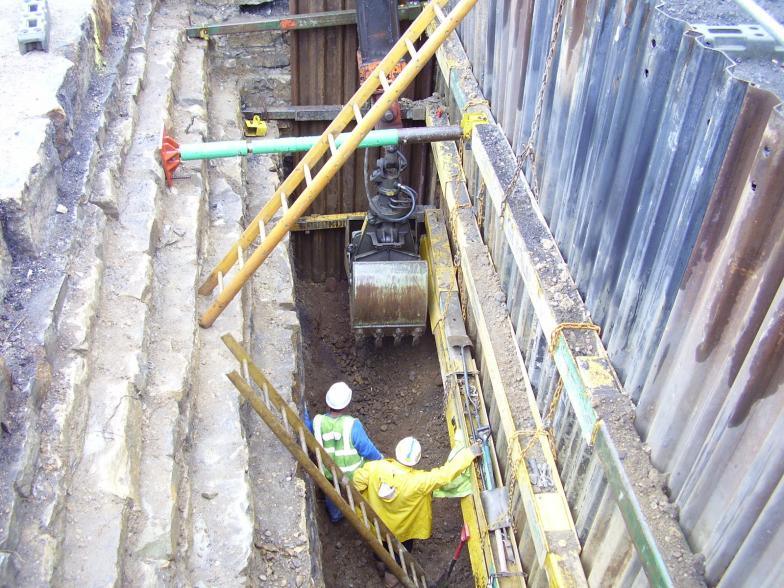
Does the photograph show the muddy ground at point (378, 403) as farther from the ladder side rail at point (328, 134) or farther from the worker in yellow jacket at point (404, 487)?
the ladder side rail at point (328, 134)

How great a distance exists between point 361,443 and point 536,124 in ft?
9.22

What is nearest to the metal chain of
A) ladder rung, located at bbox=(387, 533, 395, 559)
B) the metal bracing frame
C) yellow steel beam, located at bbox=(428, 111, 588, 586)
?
the metal bracing frame

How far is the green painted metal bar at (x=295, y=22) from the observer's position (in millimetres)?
7715

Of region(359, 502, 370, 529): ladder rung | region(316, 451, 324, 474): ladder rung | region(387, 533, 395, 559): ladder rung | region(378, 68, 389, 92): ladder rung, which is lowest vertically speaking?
region(387, 533, 395, 559): ladder rung

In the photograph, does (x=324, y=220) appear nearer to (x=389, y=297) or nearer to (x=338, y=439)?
(x=389, y=297)

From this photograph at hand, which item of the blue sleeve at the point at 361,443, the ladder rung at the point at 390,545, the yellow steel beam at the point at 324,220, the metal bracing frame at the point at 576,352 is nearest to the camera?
the metal bracing frame at the point at 576,352

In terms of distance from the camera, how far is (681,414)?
8.95 feet

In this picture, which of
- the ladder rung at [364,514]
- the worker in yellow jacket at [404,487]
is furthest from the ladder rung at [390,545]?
the ladder rung at [364,514]

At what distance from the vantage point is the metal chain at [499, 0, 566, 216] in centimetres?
375

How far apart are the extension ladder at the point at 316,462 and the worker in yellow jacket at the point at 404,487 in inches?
8.1

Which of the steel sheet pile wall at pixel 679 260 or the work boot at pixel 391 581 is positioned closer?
the steel sheet pile wall at pixel 679 260

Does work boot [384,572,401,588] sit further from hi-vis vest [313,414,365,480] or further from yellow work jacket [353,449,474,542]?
hi-vis vest [313,414,365,480]

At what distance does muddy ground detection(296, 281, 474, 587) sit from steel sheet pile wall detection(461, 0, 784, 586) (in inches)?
105

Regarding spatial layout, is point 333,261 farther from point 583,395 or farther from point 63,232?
point 583,395
